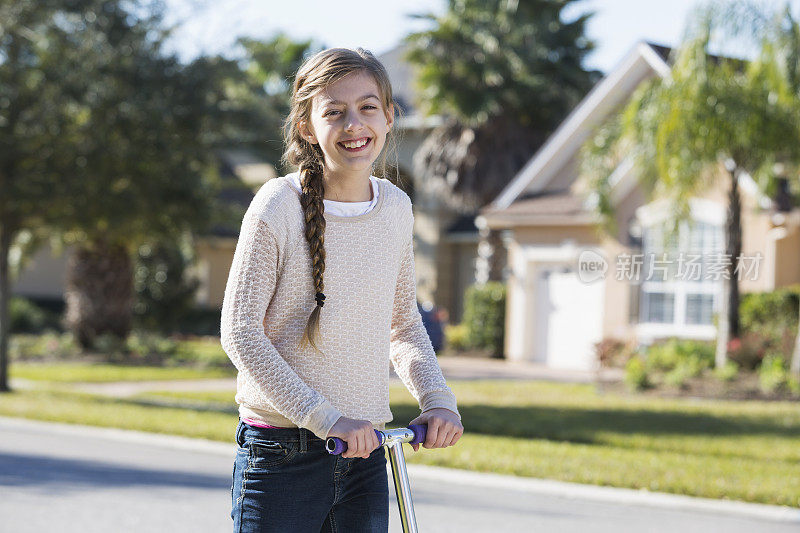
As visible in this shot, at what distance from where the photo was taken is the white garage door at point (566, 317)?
21.4 m

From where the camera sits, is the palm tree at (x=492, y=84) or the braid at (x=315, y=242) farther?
the palm tree at (x=492, y=84)

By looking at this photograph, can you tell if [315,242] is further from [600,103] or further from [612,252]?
[600,103]

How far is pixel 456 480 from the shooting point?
30.8 ft

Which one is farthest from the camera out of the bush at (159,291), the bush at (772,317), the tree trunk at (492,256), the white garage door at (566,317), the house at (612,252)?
the bush at (159,291)

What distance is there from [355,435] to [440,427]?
0.36 m

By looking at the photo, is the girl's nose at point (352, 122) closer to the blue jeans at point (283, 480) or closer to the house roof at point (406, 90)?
the blue jeans at point (283, 480)

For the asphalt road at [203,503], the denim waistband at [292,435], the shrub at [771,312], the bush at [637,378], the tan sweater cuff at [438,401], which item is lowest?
the asphalt road at [203,503]

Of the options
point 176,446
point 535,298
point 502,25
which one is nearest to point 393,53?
point 502,25

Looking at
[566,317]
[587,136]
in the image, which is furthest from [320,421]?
[587,136]

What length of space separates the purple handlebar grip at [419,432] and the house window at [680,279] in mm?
14601

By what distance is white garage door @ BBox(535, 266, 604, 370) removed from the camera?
842 inches

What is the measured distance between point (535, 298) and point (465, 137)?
20.6 feet

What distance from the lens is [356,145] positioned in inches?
121

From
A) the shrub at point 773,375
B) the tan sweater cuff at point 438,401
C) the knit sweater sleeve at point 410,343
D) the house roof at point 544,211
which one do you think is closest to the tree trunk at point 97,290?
the house roof at point 544,211
